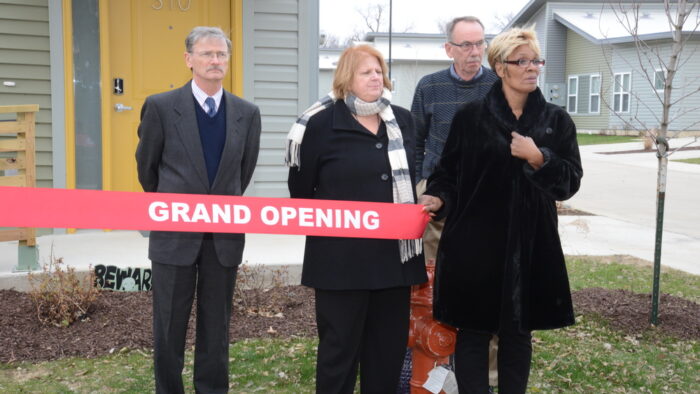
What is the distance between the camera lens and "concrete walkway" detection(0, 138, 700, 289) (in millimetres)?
6712

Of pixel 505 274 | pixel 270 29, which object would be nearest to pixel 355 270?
pixel 505 274

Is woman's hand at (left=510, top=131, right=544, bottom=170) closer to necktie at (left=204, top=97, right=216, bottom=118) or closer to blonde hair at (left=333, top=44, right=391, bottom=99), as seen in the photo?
blonde hair at (left=333, top=44, right=391, bottom=99)

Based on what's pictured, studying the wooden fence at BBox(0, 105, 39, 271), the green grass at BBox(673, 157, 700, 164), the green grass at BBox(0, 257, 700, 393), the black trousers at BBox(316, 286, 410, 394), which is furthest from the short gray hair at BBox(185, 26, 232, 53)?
the green grass at BBox(673, 157, 700, 164)

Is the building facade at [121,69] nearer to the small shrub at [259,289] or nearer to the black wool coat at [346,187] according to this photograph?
the small shrub at [259,289]

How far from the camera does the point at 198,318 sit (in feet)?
13.0

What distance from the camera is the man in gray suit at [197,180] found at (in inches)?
148

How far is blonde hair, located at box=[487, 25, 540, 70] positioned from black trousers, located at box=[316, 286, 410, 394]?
1.19m

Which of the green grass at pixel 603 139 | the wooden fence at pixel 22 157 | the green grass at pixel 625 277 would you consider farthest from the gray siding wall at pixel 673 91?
the wooden fence at pixel 22 157

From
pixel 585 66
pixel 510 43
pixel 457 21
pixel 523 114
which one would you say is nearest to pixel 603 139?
pixel 585 66

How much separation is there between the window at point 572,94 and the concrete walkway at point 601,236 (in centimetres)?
1891

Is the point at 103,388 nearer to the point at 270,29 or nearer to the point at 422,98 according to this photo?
the point at 422,98

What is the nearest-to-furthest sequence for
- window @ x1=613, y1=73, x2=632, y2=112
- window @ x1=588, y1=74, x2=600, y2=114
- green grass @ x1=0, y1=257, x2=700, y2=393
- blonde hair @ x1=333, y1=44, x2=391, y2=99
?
blonde hair @ x1=333, y1=44, x2=391, y2=99
green grass @ x1=0, y1=257, x2=700, y2=393
window @ x1=613, y1=73, x2=632, y2=112
window @ x1=588, y1=74, x2=600, y2=114

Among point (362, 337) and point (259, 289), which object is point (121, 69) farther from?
point (362, 337)

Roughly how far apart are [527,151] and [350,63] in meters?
0.91
